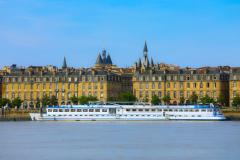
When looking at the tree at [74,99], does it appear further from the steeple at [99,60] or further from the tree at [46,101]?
the steeple at [99,60]

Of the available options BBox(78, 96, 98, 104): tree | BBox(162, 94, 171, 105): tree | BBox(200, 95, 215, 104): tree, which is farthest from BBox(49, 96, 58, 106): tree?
BBox(200, 95, 215, 104): tree

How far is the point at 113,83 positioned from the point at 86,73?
14.1 feet

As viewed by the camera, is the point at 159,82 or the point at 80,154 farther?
the point at 159,82

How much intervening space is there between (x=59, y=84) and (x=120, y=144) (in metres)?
61.6

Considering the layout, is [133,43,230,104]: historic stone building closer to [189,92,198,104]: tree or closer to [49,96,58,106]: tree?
[189,92,198,104]: tree

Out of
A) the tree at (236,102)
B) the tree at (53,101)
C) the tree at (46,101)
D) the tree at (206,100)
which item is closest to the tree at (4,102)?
the tree at (46,101)

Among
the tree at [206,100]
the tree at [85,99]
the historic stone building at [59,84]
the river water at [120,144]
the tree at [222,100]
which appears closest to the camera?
the river water at [120,144]

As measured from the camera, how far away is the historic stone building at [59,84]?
113500 millimetres

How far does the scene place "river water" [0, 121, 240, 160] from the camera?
46.6 metres

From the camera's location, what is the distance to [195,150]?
49.7m

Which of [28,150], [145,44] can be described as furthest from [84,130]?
[145,44]

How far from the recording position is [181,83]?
11188 cm

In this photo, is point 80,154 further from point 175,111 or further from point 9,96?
point 9,96

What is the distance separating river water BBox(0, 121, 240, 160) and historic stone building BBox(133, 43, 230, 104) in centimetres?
4073
